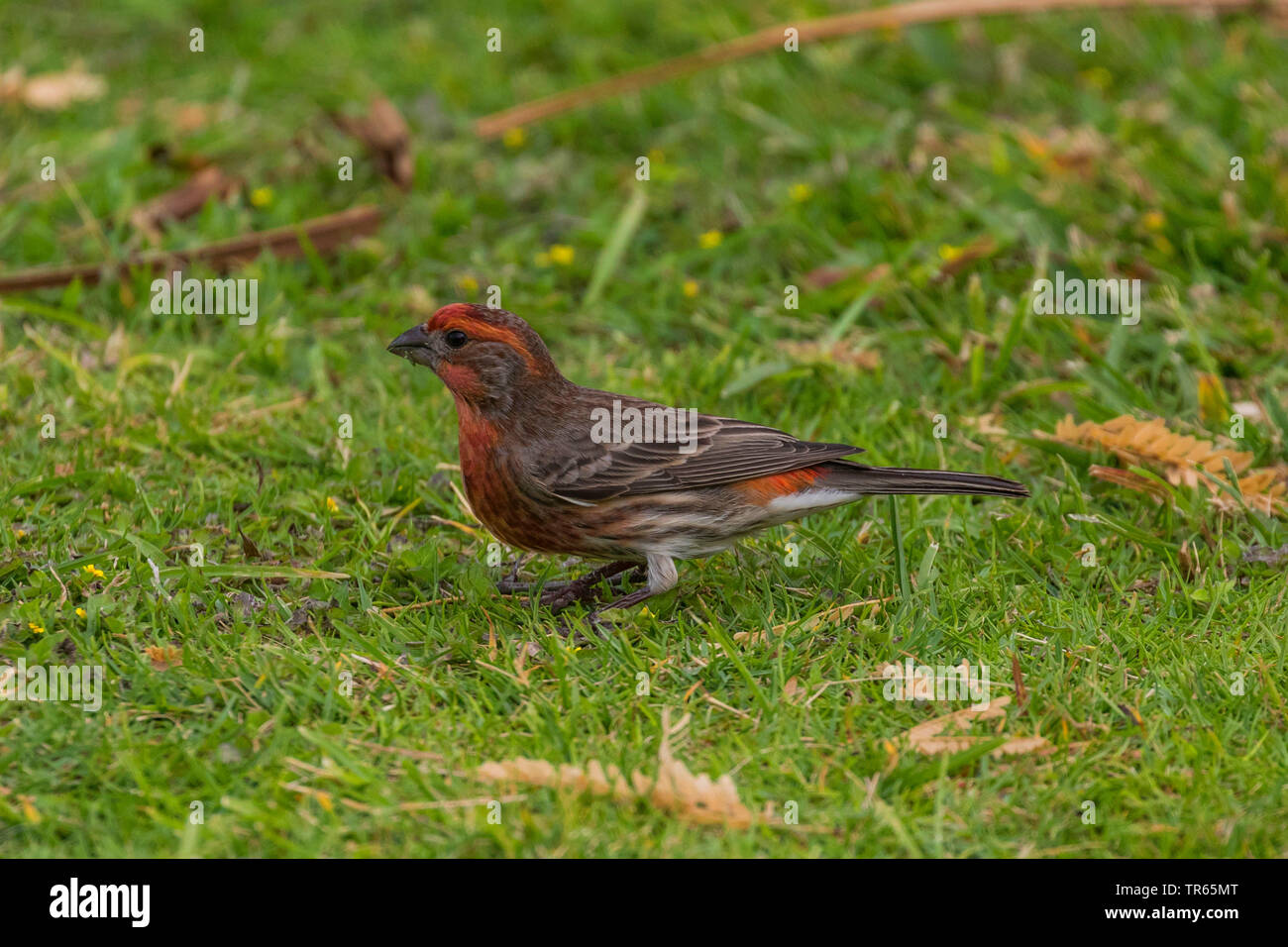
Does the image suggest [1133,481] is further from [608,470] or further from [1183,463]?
[608,470]

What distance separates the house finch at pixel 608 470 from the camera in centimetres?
541

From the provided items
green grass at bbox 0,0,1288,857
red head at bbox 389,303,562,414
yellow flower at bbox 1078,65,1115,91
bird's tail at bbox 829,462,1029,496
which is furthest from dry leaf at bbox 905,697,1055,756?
yellow flower at bbox 1078,65,1115,91

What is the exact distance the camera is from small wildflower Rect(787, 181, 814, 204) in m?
8.06

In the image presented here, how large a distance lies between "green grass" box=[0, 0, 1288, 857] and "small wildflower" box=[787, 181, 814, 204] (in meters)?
0.12

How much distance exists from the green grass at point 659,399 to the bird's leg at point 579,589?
173 millimetres

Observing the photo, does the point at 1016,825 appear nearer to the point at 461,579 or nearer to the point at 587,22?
the point at 461,579

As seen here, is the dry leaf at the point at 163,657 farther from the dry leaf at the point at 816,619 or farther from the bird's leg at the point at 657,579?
the dry leaf at the point at 816,619

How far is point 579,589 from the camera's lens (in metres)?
5.64

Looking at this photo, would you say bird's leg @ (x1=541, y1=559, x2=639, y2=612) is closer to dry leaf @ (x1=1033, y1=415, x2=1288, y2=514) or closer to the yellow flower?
dry leaf @ (x1=1033, y1=415, x2=1288, y2=514)

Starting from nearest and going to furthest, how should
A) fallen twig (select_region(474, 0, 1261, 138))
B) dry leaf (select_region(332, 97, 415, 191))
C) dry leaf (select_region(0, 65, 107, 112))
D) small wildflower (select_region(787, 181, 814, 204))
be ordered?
small wildflower (select_region(787, 181, 814, 204)) < dry leaf (select_region(332, 97, 415, 191)) < fallen twig (select_region(474, 0, 1261, 138)) < dry leaf (select_region(0, 65, 107, 112))

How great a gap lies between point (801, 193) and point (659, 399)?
1.96 meters

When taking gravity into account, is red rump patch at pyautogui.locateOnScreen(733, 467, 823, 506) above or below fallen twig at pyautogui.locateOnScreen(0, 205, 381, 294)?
below

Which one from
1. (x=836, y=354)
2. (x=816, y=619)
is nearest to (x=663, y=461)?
(x=816, y=619)

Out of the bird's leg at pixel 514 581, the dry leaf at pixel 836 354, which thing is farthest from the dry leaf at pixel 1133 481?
the bird's leg at pixel 514 581
